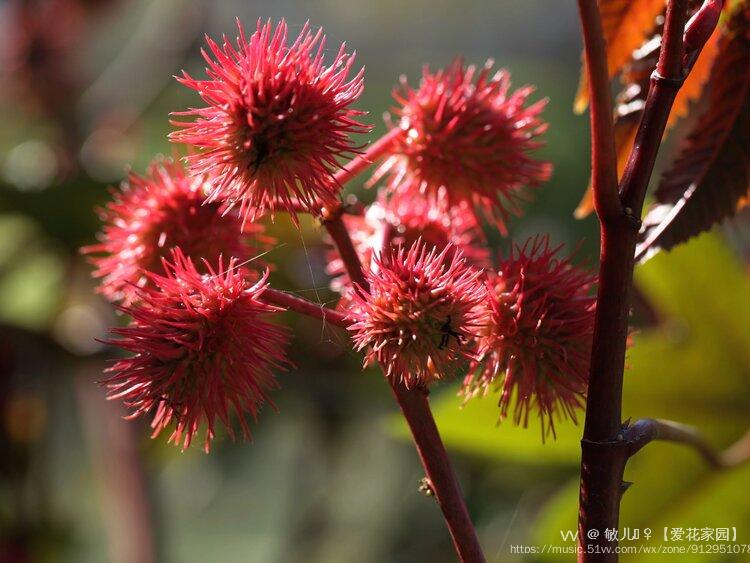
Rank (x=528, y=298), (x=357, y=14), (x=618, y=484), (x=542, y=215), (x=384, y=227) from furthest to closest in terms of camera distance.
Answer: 1. (x=357, y=14)
2. (x=542, y=215)
3. (x=384, y=227)
4. (x=528, y=298)
5. (x=618, y=484)

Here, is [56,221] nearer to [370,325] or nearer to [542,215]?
[542,215]

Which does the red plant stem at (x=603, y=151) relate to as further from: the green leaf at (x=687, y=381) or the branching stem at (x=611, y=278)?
the green leaf at (x=687, y=381)

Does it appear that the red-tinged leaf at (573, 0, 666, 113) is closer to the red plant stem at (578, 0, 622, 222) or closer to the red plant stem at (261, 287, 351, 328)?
A: the red plant stem at (578, 0, 622, 222)

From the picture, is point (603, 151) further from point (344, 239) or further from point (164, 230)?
point (164, 230)

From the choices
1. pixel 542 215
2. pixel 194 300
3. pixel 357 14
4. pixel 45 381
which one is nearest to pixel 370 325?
pixel 194 300

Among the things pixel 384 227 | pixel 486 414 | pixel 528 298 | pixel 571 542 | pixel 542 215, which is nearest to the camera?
pixel 528 298

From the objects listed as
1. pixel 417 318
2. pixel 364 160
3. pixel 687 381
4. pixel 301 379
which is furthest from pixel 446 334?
pixel 301 379
